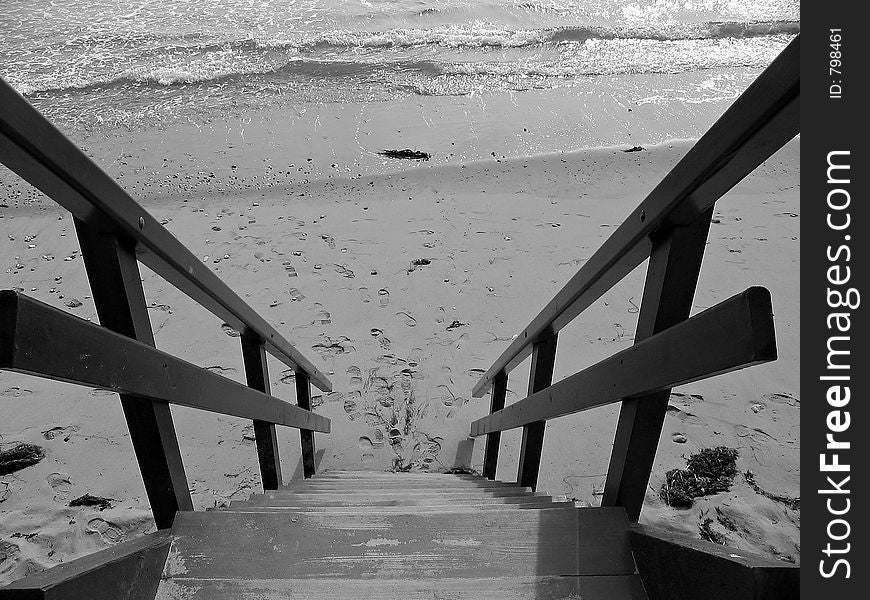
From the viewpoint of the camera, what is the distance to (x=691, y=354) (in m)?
A: 0.94

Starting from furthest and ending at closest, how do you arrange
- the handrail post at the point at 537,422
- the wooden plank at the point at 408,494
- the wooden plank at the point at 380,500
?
the handrail post at the point at 537,422 < the wooden plank at the point at 408,494 < the wooden plank at the point at 380,500

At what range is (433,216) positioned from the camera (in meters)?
6.39

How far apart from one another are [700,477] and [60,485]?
3324 millimetres

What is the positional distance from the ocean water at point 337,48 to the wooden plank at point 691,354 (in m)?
8.56

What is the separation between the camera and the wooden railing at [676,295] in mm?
847

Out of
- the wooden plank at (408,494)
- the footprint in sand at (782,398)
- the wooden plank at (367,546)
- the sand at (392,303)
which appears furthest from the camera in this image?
the footprint in sand at (782,398)

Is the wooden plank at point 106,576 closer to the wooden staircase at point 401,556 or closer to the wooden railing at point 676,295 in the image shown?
the wooden staircase at point 401,556

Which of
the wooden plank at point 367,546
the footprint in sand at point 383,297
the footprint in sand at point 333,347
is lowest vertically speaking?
the wooden plank at point 367,546

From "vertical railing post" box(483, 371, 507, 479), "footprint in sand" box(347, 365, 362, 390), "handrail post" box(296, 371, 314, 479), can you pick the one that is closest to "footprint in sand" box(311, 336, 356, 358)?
"footprint in sand" box(347, 365, 362, 390)

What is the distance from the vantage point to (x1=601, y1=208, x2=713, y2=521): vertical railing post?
3.98ft

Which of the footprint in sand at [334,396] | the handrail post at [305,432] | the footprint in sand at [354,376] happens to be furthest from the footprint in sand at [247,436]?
the footprint in sand at [354,376]

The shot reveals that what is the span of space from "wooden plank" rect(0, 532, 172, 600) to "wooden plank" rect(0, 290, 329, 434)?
263mm

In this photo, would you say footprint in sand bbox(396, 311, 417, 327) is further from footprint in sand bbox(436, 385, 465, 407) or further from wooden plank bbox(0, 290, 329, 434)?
wooden plank bbox(0, 290, 329, 434)

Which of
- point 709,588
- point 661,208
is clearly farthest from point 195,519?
point 661,208
